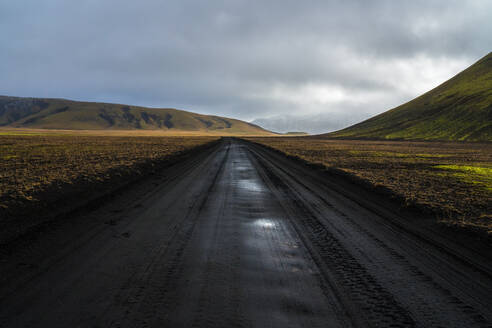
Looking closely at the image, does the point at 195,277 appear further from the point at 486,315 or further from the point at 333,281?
the point at 486,315

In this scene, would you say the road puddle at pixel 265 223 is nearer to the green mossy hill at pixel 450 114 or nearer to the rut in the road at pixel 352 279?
the rut in the road at pixel 352 279

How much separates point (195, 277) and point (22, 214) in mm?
5660

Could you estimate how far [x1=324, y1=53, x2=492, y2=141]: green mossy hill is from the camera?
9100 centimetres

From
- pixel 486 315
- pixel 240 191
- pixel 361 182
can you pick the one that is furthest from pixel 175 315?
pixel 361 182

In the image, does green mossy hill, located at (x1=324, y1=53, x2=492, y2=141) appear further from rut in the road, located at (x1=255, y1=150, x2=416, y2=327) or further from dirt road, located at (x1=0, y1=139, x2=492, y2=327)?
rut in the road, located at (x1=255, y1=150, x2=416, y2=327)

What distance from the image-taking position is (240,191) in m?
9.56

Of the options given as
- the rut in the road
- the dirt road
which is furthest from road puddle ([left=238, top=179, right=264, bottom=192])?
the rut in the road

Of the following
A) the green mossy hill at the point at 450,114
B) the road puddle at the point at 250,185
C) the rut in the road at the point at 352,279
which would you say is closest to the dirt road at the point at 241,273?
the rut in the road at the point at 352,279

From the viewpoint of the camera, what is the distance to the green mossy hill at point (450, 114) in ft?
299

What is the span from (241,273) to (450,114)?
441ft

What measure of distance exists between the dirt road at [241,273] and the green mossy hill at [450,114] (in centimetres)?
10086

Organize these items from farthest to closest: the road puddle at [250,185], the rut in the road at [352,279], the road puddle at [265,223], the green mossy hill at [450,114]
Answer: the green mossy hill at [450,114] < the road puddle at [250,185] < the road puddle at [265,223] < the rut in the road at [352,279]

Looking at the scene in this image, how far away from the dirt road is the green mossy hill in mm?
100855

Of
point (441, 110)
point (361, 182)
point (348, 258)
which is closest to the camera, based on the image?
point (348, 258)
